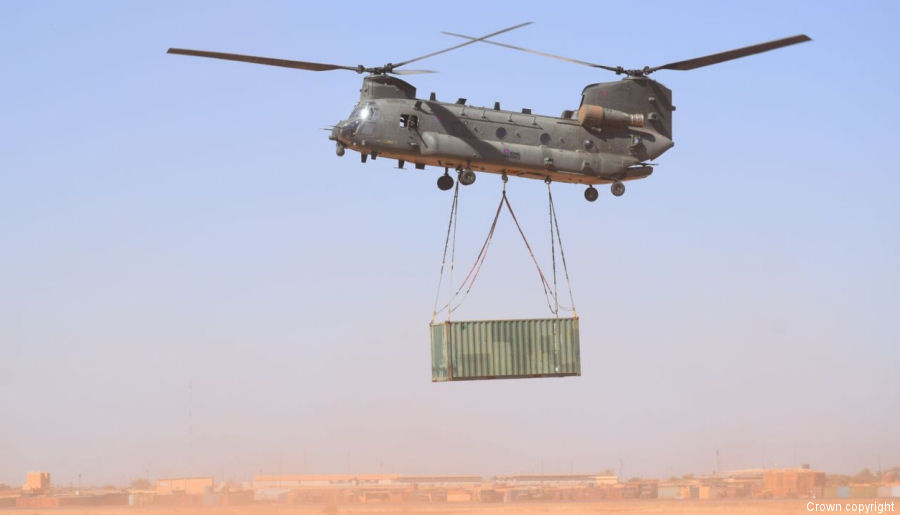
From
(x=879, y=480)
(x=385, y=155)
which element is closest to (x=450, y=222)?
(x=385, y=155)

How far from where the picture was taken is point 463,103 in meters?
36.9

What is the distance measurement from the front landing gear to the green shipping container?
4482mm

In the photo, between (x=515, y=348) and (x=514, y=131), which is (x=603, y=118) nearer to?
(x=514, y=131)

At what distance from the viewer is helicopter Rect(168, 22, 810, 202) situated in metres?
35.9

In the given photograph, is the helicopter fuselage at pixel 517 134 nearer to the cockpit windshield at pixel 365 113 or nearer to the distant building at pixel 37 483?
the cockpit windshield at pixel 365 113

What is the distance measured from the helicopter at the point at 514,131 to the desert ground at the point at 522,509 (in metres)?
55.7

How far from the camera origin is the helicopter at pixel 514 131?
35.9 meters

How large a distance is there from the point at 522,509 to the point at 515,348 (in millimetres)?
58818

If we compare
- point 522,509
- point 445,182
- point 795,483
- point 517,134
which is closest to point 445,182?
point 445,182

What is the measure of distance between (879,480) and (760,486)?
22872mm

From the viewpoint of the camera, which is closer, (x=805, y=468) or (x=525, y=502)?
(x=525, y=502)

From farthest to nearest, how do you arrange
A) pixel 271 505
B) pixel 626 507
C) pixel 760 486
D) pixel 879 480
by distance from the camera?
1. pixel 879 480
2. pixel 760 486
3. pixel 271 505
4. pixel 626 507

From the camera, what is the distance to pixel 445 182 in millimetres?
37125

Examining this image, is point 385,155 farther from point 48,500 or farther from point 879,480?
point 879,480
